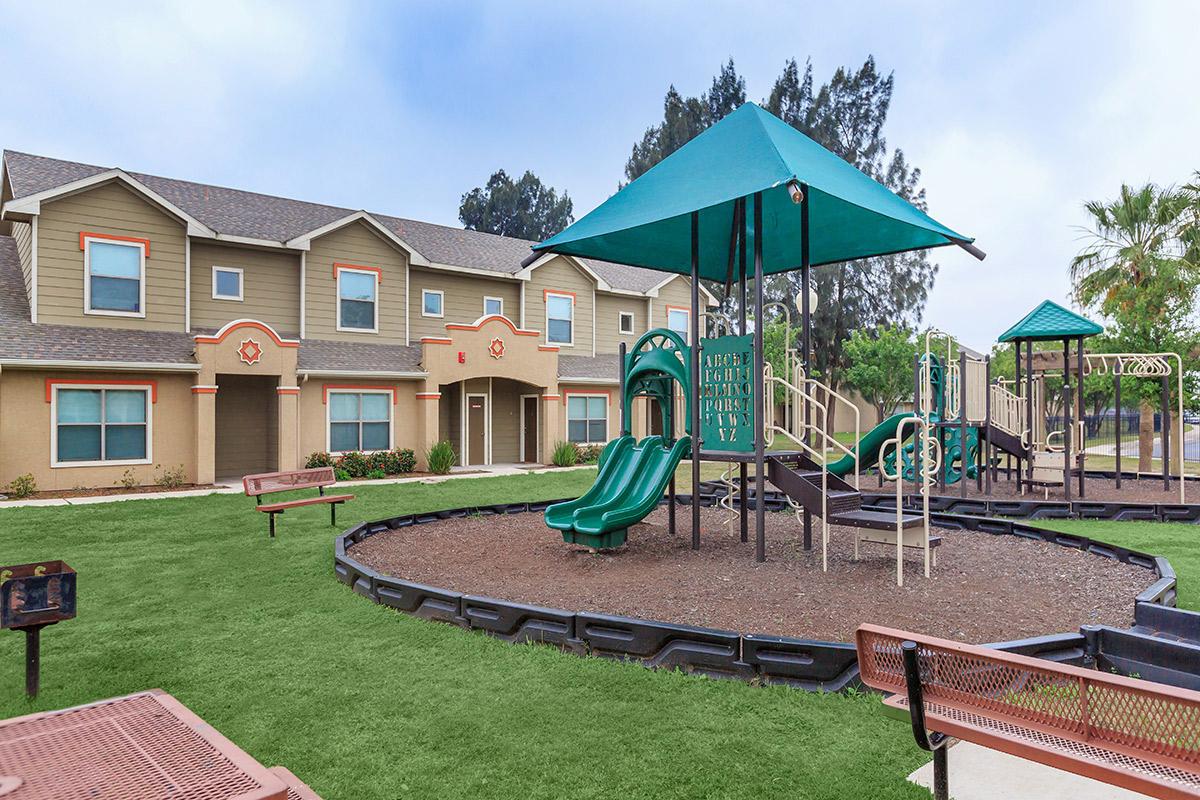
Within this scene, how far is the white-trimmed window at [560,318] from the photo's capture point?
24.8 metres

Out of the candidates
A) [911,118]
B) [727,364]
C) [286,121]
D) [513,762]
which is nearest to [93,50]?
[286,121]

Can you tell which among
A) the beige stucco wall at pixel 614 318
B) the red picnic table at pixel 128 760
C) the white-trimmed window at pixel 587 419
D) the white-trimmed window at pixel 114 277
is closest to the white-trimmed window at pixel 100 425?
the white-trimmed window at pixel 114 277

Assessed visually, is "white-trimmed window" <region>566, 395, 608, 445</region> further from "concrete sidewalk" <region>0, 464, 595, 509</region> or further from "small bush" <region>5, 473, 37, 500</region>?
"small bush" <region>5, 473, 37, 500</region>

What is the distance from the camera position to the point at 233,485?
55.2ft

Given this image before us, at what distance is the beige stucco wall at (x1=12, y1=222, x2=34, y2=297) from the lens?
16.0 m

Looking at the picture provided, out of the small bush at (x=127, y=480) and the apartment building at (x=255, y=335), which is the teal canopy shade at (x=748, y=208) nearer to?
the apartment building at (x=255, y=335)

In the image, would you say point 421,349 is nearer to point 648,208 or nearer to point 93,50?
point 648,208

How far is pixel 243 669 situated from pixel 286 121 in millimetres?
52648

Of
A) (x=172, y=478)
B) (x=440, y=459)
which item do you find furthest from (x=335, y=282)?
(x=172, y=478)

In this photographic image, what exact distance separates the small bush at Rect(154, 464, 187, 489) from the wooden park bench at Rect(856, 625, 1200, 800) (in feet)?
56.2

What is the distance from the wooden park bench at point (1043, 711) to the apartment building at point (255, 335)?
56.3 feet

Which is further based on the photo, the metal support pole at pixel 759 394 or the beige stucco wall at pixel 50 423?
the beige stucco wall at pixel 50 423

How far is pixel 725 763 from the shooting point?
349cm

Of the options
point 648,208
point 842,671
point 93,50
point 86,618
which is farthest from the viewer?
point 93,50
